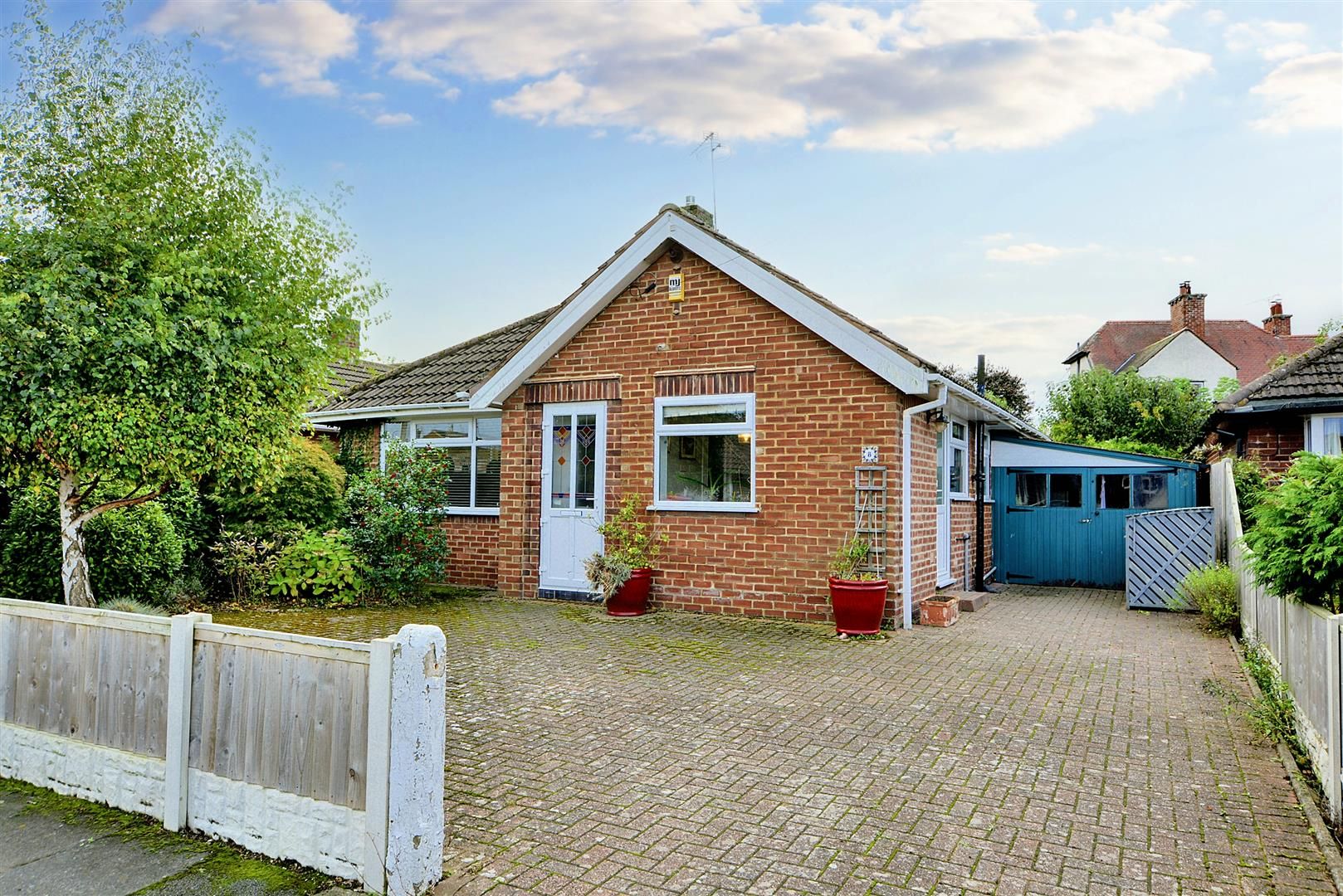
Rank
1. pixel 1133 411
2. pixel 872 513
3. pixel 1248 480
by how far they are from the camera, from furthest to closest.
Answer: pixel 1133 411 < pixel 1248 480 < pixel 872 513

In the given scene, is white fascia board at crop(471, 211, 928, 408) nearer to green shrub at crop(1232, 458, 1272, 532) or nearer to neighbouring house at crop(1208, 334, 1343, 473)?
green shrub at crop(1232, 458, 1272, 532)

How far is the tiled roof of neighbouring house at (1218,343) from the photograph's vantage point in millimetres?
38188

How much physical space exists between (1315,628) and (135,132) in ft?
33.0

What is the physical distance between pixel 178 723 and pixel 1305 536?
648 cm

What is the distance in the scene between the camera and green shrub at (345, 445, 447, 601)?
11609 mm

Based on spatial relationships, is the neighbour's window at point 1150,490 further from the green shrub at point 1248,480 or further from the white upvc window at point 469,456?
the white upvc window at point 469,456

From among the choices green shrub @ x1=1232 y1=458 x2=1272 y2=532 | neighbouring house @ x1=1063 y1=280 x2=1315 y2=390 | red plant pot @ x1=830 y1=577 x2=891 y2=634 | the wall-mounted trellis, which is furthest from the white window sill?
neighbouring house @ x1=1063 y1=280 x2=1315 y2=390

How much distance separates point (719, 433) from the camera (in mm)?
10828

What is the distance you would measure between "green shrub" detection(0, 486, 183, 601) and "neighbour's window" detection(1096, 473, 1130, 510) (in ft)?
48.7

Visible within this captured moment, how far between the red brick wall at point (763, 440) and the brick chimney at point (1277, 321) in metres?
36.2

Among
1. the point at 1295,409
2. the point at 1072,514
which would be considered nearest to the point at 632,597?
the point at 1072,514

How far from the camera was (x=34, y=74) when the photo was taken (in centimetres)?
754

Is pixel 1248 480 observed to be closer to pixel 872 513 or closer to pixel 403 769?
pixel 872 513

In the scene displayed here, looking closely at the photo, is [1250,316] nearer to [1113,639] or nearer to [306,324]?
[1113,639]
